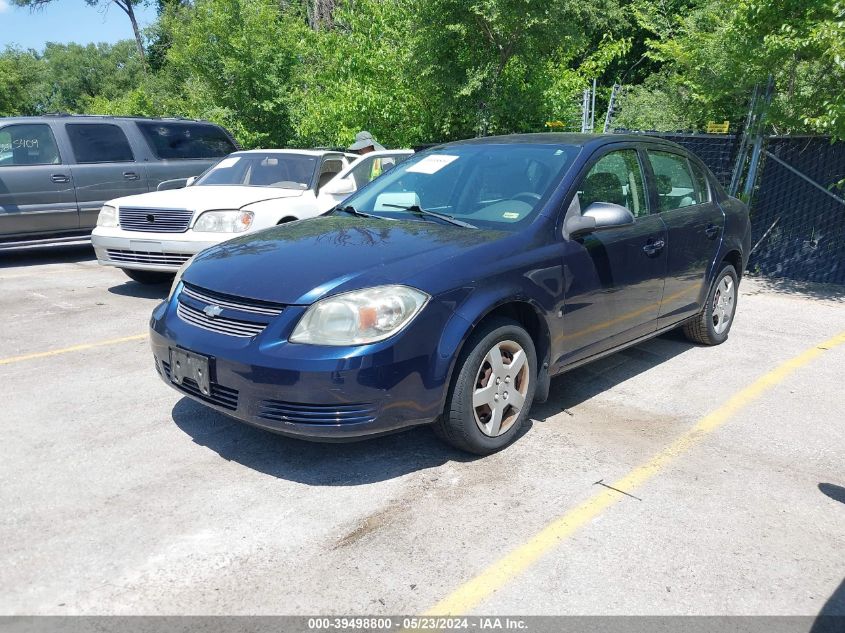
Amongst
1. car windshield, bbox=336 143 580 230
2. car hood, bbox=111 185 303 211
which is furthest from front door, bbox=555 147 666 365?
car hood, bbox=111 185 303 211

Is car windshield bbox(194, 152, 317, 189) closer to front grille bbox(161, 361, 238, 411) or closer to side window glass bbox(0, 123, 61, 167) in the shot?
side window glass bbox(0, 123, 61, 167)

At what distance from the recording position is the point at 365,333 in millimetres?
3514

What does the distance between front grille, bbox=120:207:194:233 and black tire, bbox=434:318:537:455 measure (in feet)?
15.0

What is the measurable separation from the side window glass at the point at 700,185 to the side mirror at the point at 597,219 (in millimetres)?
1744

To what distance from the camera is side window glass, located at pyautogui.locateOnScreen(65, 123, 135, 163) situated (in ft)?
32.9

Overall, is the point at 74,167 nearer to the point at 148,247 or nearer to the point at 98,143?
the point at 98,143

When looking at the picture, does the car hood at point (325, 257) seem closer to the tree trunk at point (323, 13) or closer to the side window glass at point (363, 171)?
the side window glass at point (363, 171)

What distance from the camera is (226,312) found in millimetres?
3760

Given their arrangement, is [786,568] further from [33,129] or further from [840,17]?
[33,129]

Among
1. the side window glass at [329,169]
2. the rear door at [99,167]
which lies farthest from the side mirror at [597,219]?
the rear door at [99,167]

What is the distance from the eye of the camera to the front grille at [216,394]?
3648mm

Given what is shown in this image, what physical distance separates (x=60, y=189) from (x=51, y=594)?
816 centimetres

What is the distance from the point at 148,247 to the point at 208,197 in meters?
0.81

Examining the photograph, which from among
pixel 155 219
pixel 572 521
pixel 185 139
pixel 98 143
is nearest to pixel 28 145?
pixel 98 143
